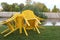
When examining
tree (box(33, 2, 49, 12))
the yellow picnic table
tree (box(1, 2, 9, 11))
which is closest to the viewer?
the yellow picnic table

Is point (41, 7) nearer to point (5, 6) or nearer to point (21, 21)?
point (5, 6)

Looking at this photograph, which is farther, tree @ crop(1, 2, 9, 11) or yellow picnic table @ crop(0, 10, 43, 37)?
tree @ crop(1, 2, 9, 11)

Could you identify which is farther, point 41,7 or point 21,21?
point 41,7

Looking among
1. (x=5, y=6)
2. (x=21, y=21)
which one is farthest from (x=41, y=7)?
(x=21, y=21)

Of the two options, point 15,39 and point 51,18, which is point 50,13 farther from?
point 15,39

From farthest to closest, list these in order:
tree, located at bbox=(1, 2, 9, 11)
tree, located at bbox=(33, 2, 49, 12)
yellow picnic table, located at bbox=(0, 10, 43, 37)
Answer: tree, located at bbox=(1, 2, 9, 11) < tree, located at bbox=(33, 2, 49, 12) < yellow picnic table, located at bbox=(0, 10, 43, 37)

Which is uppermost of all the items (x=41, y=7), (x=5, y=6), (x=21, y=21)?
(x=21, y=21)

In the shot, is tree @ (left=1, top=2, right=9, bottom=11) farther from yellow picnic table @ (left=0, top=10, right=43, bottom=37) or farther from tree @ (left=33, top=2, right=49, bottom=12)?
yellow picnic table @ (left=0, top=10, right=43, bottom=37)

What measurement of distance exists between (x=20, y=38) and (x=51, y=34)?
1.02 m

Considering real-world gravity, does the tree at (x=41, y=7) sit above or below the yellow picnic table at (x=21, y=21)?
below

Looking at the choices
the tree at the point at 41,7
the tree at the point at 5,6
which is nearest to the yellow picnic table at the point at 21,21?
the tree at the point at 41,7

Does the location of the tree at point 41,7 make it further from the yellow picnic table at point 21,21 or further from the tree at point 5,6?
the yellow picnic table at point 21,21

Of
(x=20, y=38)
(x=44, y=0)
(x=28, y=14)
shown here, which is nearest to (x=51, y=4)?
(x=44, y=0)

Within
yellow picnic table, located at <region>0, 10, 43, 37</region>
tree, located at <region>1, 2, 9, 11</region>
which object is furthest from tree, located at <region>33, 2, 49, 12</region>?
yellow picnic table, located at <region>0, 10, 43, 37</region>
